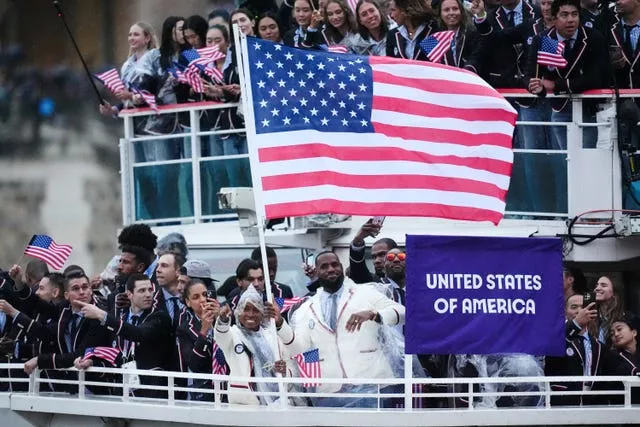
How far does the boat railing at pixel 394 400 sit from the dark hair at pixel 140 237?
6.70 feet

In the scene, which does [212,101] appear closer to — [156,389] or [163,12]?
[156,389]

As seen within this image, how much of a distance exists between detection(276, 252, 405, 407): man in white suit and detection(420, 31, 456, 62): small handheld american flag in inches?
137

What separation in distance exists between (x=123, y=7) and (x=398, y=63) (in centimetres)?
1621

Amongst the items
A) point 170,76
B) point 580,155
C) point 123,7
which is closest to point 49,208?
point 123,7

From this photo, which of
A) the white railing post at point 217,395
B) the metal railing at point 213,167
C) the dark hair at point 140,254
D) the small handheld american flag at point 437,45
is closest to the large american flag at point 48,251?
the dark hair at point 140,254

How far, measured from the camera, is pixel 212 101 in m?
25.8

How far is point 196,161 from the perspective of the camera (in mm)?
25984

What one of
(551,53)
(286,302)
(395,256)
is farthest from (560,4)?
(286,302)

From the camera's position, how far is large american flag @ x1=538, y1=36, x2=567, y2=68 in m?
23.7

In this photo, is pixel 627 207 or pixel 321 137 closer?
pixel 321 137

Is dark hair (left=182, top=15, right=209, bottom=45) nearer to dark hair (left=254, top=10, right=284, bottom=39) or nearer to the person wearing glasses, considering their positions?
dark hair (left=254, top=10, right=284, bottom=39)

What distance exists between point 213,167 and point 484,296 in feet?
18.4

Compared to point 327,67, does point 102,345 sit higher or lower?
lower

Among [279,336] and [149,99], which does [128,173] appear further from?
[279,336]
